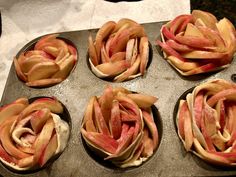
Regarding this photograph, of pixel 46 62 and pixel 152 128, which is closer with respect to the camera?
pixel 152 128

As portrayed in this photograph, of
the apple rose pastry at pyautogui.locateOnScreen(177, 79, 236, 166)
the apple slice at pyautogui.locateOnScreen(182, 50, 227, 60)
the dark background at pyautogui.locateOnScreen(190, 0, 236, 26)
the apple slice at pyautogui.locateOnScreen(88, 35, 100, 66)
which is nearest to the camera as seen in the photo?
the apple rose pastry at pyautogui.locateOnScreen(177, 79, 236, 166)

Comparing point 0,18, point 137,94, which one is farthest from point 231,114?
point 0,18

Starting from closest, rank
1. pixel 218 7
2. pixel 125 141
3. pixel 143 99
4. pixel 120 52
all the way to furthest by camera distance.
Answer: pixel 125 141 < pixel 143 99 < pixel 120 52 < pixel 218 7

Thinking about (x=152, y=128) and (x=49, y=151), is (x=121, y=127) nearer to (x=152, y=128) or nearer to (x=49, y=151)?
(x=152, y=128)

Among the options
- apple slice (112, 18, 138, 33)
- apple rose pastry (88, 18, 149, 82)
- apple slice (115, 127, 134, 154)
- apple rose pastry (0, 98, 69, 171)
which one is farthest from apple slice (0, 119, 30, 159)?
apple slice (112, 18, 138, 33)

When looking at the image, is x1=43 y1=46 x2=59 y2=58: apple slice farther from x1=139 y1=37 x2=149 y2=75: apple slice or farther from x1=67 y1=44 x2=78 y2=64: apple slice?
x1=139 y1=37 x2=149 y2=75: apple slice

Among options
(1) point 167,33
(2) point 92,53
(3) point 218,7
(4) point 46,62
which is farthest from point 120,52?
(3) point 218,7

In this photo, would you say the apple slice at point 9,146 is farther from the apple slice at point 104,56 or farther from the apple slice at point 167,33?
the apple slice at point 167,33
